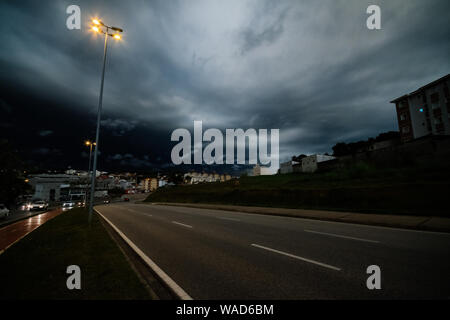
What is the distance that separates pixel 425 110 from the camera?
146ft

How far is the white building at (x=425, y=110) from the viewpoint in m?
40.9

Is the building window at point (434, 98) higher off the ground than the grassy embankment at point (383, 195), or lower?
higher

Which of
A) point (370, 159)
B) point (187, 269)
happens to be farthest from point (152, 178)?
point (187, 269)

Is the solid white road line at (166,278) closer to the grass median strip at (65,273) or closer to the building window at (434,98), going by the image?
the grass median strip at (65,273)

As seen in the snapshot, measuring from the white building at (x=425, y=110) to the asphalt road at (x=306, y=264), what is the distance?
52908mm

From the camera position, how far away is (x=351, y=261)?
5020 millimetres

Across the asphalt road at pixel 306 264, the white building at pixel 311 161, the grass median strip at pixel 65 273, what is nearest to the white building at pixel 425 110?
the white building at pixel 311 161

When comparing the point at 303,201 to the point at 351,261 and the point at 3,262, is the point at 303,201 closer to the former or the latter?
the point at 351,261

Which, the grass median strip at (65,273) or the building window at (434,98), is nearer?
the grass median strip at (65,273)

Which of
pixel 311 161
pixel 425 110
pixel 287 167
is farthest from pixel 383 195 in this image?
pixel 287 167

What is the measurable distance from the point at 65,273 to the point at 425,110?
217ft

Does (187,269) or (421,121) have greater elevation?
(421,121)

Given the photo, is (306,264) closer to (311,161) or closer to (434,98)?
(311,161)
